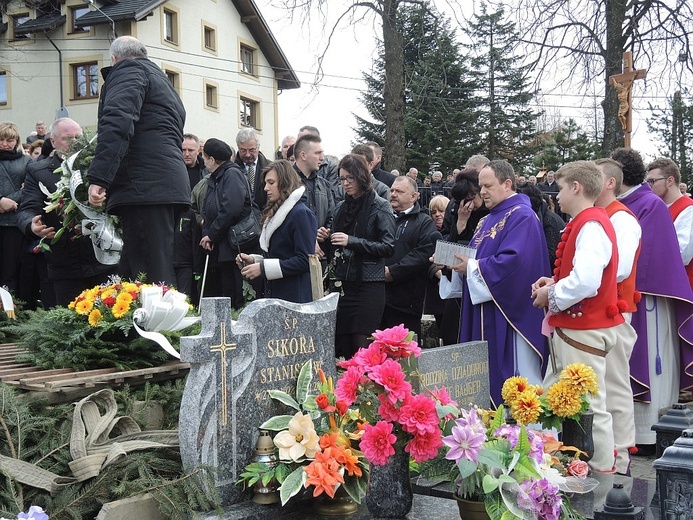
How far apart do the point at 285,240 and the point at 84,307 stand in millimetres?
1769

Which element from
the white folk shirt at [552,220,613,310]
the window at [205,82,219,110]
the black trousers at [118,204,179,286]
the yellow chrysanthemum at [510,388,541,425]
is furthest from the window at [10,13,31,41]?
the yellow chrysanthemum at [510,388,541,425]

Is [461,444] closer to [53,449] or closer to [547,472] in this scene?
[547,472]

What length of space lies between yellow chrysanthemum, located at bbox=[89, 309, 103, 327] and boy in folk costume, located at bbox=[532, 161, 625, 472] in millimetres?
2730

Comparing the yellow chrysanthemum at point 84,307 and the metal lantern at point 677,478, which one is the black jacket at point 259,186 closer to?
the yellow chrysanthemum at point 84,307

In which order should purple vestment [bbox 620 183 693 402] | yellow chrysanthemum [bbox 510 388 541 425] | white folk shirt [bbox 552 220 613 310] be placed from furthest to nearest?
purple vestment [bbox 620 183 693 402]
white folk shirt [bbox 552 220 613 310]
yellow chrysanthemum [bbox 510 388 541 425]

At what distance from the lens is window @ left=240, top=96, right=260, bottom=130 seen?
35.4m

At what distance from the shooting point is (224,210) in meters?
6.84

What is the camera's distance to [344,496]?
3568 mm

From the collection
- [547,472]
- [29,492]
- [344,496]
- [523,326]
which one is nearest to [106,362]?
[29,492]

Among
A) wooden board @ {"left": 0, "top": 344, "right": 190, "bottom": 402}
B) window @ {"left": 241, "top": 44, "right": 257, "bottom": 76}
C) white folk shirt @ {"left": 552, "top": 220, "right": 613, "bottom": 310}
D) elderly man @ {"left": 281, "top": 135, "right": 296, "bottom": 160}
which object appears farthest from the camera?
window @ {"left": 241, "top": 44, "right": 257, "bottom": 76}

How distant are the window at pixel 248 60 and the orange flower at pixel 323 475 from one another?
33.2 metres

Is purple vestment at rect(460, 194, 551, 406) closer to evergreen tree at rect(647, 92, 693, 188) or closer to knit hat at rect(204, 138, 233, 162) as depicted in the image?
knit hat at rect(204, 138, 233, 162)

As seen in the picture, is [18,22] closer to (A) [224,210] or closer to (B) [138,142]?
(A) [224,210]

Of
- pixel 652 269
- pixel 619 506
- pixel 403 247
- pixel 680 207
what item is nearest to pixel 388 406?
pixel 619 506
